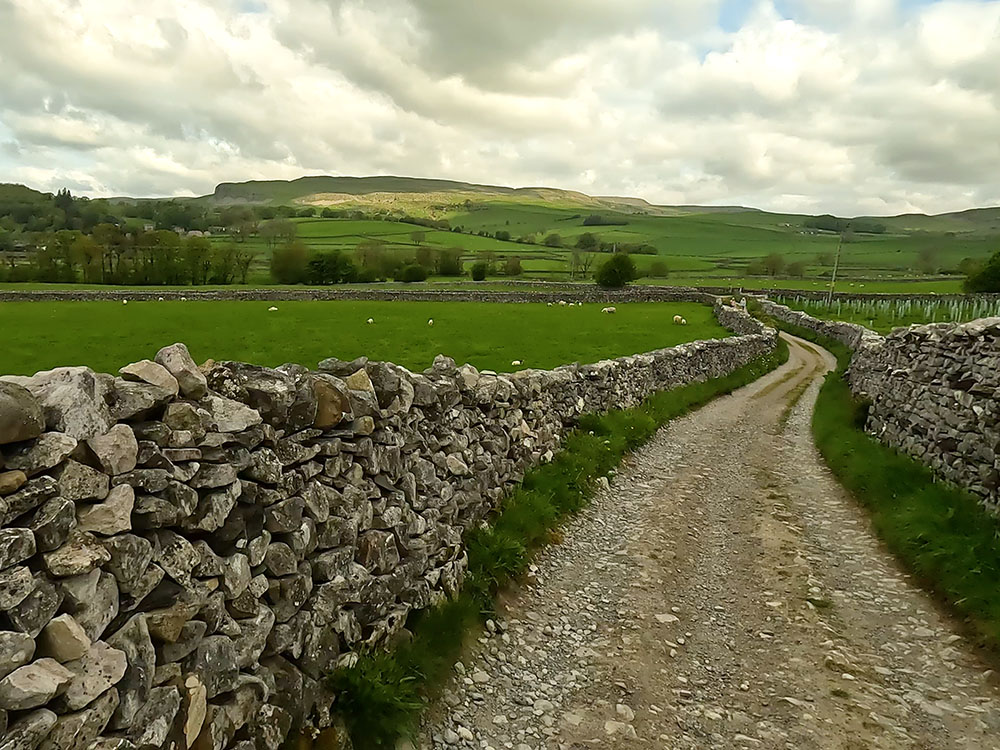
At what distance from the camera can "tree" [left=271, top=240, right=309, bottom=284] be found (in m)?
98.7

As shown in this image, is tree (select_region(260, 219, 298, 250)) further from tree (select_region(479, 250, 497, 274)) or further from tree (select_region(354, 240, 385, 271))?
tree (select_region(479, 250, 497, 274))

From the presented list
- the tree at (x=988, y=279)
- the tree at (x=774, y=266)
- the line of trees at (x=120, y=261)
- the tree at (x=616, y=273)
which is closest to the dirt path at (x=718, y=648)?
the tree at (x=616, y=273)

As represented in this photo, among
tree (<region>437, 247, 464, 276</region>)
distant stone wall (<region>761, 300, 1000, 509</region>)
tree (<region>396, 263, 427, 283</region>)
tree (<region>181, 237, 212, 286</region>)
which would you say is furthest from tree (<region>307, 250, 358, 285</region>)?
distant stone wall (<region>761, 300, 1000, 509</region>)

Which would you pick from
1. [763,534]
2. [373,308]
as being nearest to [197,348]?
[373,308]

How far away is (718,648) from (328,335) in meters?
30.1

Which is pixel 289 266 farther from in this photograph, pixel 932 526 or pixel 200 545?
pixel 200 545

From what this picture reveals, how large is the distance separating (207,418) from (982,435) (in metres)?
10.6

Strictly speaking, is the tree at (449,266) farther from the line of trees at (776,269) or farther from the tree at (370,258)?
the line of trees at (776,269)

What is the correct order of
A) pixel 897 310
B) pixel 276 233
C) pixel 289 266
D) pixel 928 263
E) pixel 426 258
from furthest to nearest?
1. pixel 276 233
2. pixel 928 263
3. pixel 426 258
4. pixel 289 266
5. pixel 897 310

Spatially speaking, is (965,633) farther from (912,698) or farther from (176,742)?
(176,742)

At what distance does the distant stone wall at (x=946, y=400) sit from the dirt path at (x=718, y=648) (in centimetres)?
189

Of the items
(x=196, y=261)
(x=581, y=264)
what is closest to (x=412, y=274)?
(x=196, y=261)

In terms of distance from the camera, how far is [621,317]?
1919 inches

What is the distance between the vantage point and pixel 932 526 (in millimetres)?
8695
